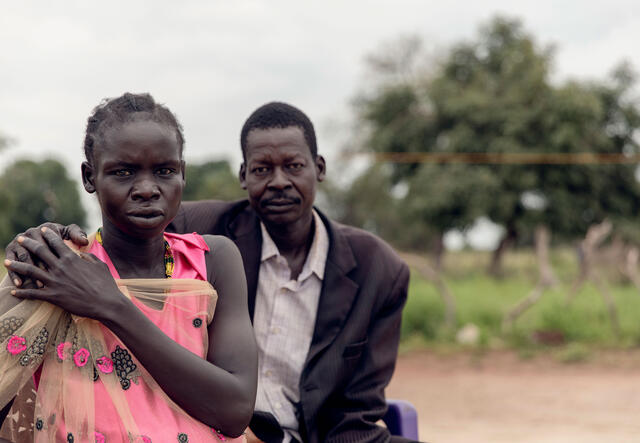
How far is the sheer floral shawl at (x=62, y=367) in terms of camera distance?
1568 mm

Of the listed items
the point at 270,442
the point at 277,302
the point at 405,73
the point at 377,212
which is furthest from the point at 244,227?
the point at 377,212

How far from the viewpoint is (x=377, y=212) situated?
83.2 ft

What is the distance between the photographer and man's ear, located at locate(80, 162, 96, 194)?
171cm

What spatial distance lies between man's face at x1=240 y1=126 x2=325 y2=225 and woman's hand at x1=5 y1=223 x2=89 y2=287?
105 centimetres

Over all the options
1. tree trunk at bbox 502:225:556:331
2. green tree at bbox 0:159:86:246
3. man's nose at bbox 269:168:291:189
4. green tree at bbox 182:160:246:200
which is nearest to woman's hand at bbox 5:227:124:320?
man's nose at bbox 269:168:291:189

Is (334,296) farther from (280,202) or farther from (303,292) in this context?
(280,202)

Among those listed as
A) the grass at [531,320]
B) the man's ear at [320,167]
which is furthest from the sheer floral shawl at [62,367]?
the grass at [531,320]

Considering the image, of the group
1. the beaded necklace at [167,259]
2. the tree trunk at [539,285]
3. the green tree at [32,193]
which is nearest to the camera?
the beaded necklace at [167,259]

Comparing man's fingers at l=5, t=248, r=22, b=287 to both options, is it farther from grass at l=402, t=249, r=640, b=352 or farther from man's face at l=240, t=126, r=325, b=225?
grass at l=402, t=249, r=640, b=352

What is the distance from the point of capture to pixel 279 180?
8.68 feet

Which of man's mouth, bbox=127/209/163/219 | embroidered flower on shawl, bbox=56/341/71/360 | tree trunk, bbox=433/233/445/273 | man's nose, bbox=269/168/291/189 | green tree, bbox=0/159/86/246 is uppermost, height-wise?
tree trunk, bbox=433/233/445/273

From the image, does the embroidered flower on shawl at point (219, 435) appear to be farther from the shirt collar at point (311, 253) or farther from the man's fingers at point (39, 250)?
the shirt collar at point (311, 253)

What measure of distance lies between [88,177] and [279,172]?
1.02m

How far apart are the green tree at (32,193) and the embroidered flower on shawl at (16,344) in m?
3.20
